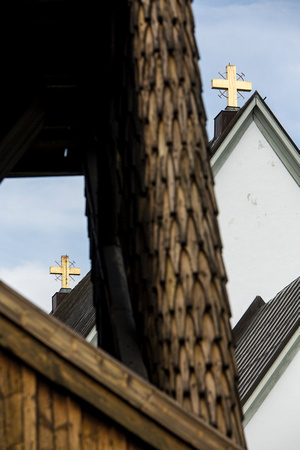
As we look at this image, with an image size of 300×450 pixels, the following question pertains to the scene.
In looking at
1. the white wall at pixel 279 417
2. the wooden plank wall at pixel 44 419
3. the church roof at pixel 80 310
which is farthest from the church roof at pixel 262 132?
the wooden plank wall at pixel 44 419

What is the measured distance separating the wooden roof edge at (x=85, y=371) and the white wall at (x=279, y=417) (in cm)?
1019

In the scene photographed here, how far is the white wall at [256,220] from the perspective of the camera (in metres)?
19.0

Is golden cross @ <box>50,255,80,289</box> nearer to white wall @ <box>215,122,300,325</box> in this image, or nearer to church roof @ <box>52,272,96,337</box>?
church roof @ <box>52,272,96,337</box>

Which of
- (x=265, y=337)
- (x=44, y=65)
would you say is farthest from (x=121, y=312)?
(x=265, y=337)

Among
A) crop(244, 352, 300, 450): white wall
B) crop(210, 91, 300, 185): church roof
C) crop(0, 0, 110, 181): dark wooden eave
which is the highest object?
crop(210, 91, 300, 185): church roof

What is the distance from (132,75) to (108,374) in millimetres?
1849

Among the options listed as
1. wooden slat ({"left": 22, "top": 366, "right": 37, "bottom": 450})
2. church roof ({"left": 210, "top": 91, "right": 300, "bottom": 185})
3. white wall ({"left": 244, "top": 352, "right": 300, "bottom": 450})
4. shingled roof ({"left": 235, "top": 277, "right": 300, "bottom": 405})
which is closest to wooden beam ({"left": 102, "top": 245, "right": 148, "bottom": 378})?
wooden slat ({"left": 22, "top": 366, "right": 37, "bottom": 450})

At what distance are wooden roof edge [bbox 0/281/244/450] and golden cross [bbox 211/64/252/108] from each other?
56.4 ft

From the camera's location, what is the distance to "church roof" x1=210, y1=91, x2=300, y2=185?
19.9 metres

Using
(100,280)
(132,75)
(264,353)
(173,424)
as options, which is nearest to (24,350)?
(173,424)

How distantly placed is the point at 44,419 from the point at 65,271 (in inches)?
989

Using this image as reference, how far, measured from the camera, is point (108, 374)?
451 cm

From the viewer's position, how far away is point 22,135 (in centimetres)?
696

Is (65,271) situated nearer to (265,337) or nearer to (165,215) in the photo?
(265,337)
